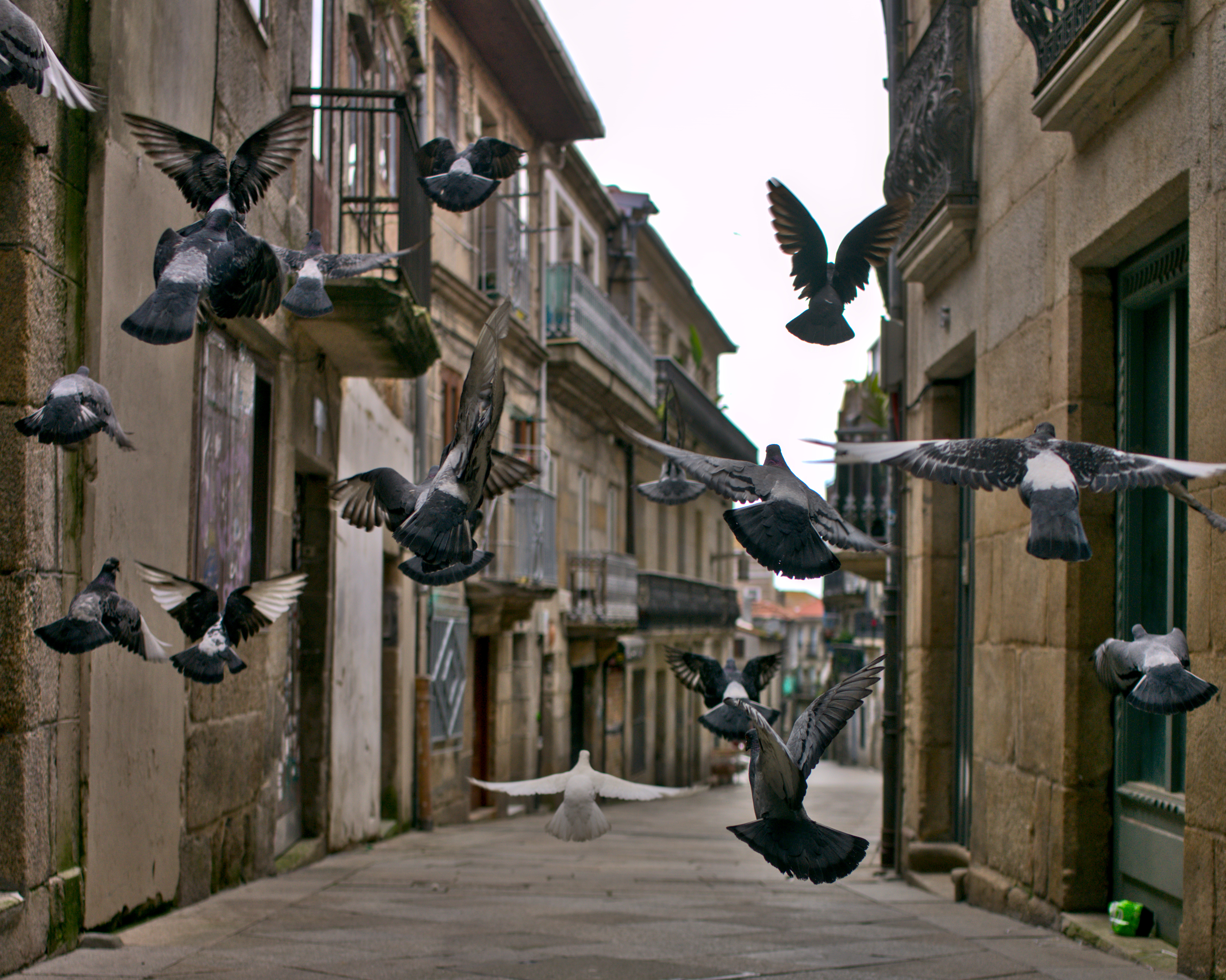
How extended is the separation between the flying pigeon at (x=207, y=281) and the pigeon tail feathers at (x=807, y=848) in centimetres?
181

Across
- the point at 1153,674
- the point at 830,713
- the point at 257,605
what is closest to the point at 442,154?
the point at 257,605

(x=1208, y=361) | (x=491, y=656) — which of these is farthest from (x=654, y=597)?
(x=1208, y=361)

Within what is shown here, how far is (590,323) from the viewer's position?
19.4 meters

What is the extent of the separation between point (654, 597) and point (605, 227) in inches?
253

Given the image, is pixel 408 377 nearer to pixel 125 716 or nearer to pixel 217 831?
pixel 217 831

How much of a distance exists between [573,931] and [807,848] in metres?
2.73

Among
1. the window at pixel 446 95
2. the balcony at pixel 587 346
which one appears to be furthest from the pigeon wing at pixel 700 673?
the balcony at pixel 587 346

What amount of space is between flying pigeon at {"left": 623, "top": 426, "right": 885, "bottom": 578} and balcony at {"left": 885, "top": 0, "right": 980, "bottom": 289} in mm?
4064

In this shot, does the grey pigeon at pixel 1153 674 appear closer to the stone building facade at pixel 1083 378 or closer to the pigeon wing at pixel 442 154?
the stone building facade at pixel 1083 378

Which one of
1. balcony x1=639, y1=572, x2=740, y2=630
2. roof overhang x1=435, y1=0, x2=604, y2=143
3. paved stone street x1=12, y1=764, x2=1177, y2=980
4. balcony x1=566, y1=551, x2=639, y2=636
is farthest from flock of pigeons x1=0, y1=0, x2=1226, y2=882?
balcony x1=639, y1=572, x2=740, y2=630

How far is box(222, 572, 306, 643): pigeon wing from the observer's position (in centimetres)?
467

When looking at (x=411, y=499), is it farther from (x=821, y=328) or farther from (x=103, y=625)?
(x=821, y=328)

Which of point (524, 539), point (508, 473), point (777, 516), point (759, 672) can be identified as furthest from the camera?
point (524, 539)

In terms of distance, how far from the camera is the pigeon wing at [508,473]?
437 centimetres
